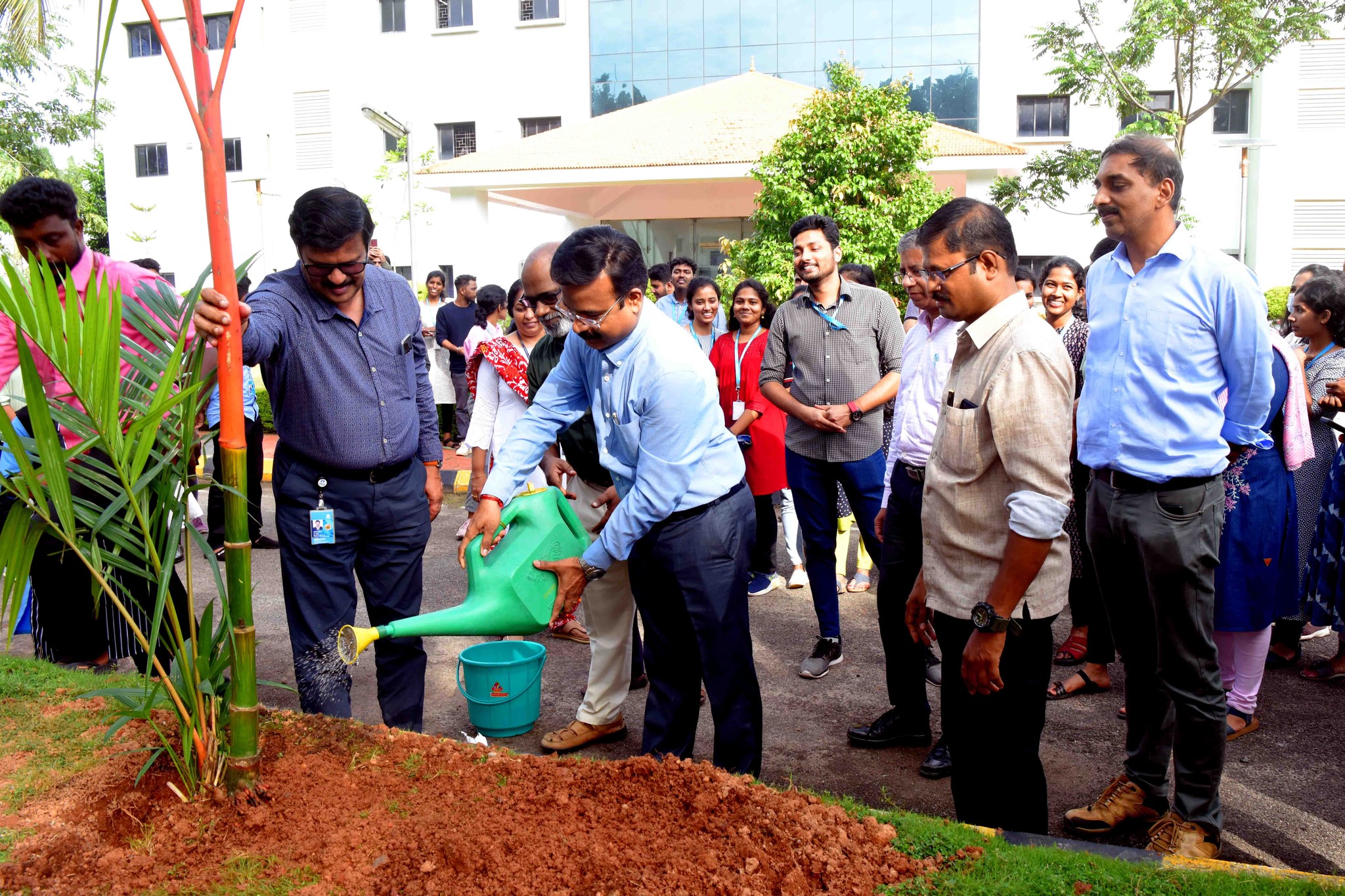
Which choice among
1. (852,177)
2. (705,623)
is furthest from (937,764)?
(852,177)

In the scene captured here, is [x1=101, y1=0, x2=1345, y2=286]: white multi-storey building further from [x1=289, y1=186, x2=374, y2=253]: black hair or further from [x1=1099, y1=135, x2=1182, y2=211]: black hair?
[x1=1099, y1=135, x2=1182, y2=211]: black hair

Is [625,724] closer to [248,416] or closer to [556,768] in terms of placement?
[556,768]

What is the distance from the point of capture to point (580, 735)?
3.99 metres

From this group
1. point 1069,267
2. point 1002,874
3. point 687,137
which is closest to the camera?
point 1002,874

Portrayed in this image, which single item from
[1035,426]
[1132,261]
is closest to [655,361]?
[1035,426]

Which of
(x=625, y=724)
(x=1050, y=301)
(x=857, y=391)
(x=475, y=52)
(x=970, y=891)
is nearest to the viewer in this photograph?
(x=970, y=891)

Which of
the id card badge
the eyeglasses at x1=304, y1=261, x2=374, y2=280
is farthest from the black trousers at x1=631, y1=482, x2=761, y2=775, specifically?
the eyeglasses at x1=304, y1=261, x2=374, y2=280

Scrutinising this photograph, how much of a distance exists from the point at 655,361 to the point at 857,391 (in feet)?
6.61

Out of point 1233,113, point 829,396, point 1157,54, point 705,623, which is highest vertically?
point 1157,54

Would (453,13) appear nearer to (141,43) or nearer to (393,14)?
(393,14)

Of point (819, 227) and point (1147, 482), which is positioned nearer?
point (1147, 482)

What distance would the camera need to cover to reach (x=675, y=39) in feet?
83.7

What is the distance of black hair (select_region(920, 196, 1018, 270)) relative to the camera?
8.33 ft

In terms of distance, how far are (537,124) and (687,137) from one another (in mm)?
8168
